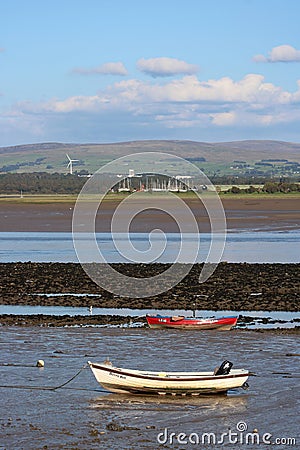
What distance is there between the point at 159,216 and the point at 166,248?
27.6 m

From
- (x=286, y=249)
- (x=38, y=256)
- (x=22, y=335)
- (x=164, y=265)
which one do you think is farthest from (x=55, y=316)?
(x=286, y=249)

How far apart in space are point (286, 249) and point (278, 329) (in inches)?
890

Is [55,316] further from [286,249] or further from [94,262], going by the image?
[286,249]

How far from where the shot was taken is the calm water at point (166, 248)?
40.1 m

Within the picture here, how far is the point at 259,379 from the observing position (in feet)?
55.7

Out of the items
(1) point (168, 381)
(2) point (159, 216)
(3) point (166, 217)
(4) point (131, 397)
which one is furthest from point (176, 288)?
(2) point (159, 216)

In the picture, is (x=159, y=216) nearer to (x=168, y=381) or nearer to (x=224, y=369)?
(x=224, y=369)

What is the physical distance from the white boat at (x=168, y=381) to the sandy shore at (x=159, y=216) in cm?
4258

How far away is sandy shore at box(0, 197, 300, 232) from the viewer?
62469 mm

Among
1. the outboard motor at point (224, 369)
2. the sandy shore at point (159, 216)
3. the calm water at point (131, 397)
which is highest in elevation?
the outboard motor at point (224, 369)

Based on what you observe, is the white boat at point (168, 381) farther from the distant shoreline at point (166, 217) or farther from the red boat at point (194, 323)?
the distant shoreline at point (166, 217)

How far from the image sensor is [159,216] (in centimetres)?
7288

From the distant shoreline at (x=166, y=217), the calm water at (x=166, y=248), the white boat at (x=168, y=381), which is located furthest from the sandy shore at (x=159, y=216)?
the white boat at (x=168, y=381)

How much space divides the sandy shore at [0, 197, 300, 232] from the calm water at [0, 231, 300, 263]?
16.0ft
